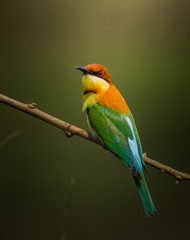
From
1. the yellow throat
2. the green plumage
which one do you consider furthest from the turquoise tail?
the yellow throat

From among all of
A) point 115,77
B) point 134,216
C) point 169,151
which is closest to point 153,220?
point 134,216

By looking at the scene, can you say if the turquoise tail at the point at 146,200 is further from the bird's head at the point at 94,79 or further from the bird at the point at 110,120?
the bird's head at the point at 94,79

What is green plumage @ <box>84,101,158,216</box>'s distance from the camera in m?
1.89

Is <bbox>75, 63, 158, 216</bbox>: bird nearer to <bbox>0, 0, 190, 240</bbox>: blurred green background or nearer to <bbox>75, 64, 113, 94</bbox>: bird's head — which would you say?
<bbox>75, 64, 113, 94</bbox>: bird's head

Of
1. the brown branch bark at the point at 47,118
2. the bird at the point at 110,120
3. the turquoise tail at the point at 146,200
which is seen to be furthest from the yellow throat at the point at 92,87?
the turquoise tail at the point at 146,200

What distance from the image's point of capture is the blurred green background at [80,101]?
338 centimetres

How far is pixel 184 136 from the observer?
12.0ft

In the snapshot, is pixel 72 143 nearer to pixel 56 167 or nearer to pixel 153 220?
pixel 56 167

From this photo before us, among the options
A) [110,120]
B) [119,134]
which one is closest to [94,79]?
[110,120]

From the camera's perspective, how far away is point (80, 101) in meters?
3.56

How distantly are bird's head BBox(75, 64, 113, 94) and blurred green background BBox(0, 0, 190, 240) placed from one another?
128 centimetres

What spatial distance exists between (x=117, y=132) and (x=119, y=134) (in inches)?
0.9

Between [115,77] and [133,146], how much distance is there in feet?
5.53

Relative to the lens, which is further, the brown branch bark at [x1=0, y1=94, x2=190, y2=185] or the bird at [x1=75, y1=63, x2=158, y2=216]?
the bird at [x1=75, y1=63, x2=158, y2=216]
